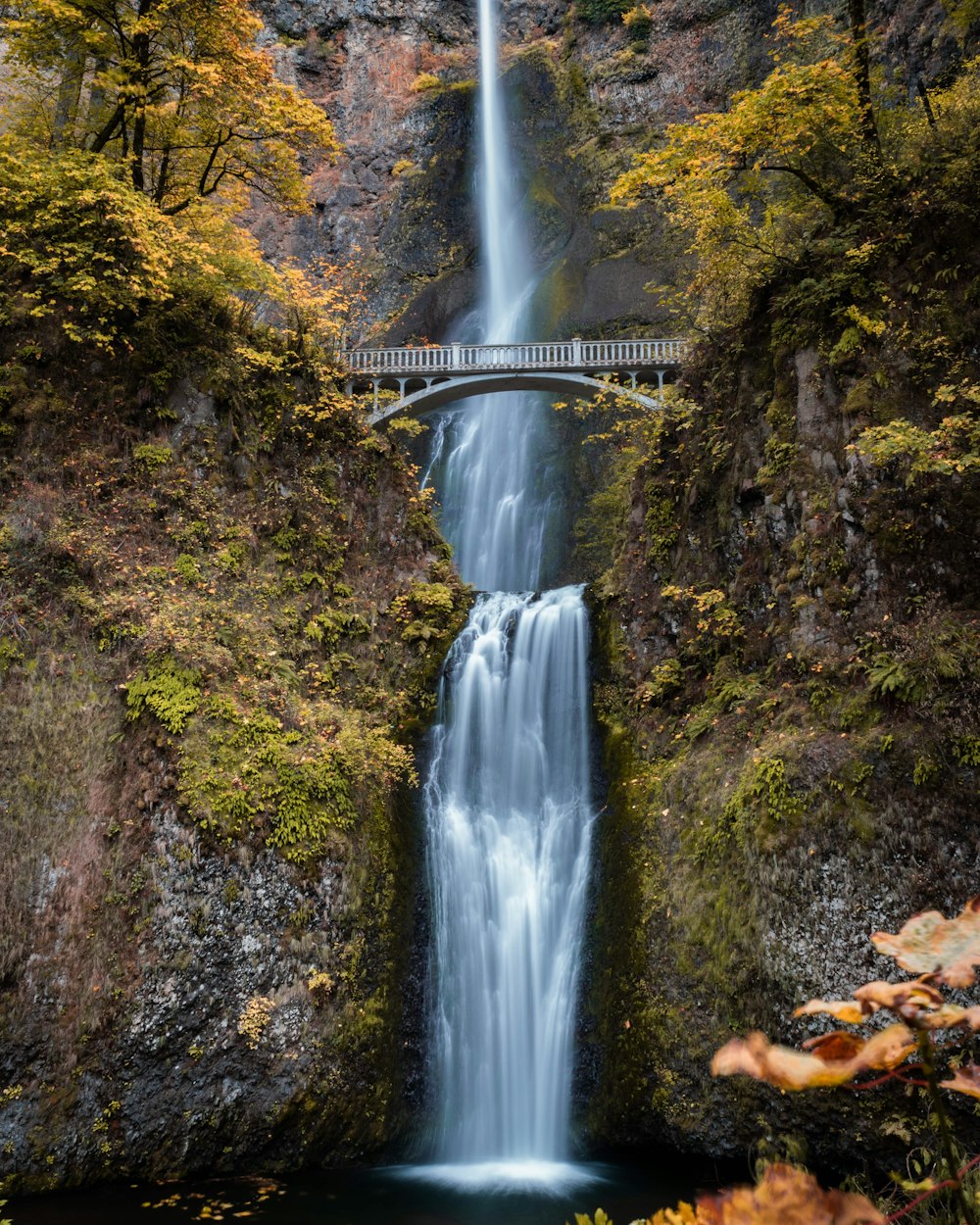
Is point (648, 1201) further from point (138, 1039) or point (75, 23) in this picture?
point (75, 23)

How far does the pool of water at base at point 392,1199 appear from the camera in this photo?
24.0 ft

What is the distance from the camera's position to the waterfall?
936cm

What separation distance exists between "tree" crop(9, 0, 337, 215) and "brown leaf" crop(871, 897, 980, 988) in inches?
536

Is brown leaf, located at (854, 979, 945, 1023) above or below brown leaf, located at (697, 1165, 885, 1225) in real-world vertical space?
above

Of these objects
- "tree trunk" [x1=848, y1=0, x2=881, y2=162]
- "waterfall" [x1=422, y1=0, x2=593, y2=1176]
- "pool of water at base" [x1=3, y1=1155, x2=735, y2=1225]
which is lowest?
"pool of water at base" [x1=3, y1=1155, x2=735, y2=1225]

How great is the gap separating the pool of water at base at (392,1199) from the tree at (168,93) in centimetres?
1350

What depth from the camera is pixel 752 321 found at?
1197 centimetres

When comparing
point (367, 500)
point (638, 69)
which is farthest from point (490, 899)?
point (638, 69)

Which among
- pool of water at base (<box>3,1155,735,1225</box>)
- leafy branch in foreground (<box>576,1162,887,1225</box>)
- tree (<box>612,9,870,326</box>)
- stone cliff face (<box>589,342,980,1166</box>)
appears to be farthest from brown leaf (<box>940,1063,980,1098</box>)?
tree (<box>612,9,870,326</box>)

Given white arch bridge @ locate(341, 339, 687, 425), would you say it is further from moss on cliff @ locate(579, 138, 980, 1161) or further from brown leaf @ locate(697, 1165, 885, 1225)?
brown leaf @ locate(697, 1165, 885, 1225)

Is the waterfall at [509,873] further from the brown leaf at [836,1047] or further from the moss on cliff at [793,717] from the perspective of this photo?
the brown leaf at [836,1047]

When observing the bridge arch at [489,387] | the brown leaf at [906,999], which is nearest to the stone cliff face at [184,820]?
the bridge arch at [489,387]

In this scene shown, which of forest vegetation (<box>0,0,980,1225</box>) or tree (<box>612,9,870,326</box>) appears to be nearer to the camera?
forest vegetation (<box>0,0,980,1225</box>)

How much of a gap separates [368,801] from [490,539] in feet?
42.8
